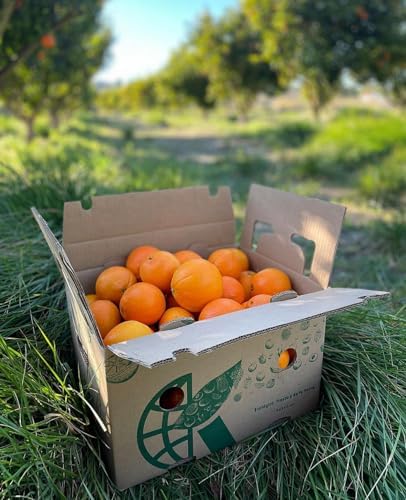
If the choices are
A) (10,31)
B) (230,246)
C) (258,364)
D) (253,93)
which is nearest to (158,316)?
(258,364)

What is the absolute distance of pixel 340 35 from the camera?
7551 mm

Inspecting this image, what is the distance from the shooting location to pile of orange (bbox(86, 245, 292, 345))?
3.98 ft

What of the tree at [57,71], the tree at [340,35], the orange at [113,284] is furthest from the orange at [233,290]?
the tree at [340,35]

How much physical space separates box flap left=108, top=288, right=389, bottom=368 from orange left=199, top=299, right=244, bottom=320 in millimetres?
199

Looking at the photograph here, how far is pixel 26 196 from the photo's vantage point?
2205 mm

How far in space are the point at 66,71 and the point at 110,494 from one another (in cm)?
799

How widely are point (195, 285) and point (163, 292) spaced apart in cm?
21

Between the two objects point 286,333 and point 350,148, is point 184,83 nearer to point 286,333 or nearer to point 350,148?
point 350,148

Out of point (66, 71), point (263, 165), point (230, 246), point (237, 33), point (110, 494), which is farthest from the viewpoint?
point (237, 33)

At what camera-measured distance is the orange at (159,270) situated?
1343 millimetres

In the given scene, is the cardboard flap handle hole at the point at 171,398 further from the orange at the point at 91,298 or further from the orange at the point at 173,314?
the orange at the point at 91,298

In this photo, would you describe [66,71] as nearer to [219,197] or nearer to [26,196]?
[26,196]

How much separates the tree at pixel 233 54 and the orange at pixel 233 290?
14383 mm

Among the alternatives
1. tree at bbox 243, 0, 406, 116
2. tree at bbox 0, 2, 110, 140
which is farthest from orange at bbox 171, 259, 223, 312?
tree at bbox 243, 0, 406, 116
